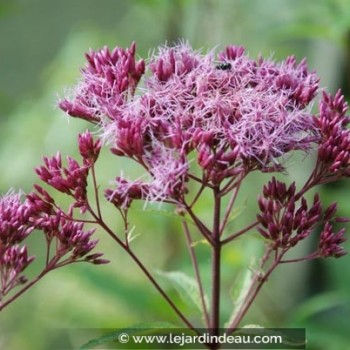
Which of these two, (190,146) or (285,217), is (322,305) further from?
(190,146)

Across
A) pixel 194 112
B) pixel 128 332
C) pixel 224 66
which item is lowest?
pixel 128 332

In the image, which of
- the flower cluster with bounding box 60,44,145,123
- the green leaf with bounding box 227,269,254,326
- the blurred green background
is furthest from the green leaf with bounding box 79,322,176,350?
the blurred green background

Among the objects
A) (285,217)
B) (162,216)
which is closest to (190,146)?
(285,217)

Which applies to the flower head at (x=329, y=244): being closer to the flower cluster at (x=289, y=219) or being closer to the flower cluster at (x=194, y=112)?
the flower cluster at (x=289, y=219)

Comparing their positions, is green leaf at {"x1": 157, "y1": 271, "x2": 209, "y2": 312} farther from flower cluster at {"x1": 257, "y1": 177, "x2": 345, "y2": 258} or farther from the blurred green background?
the blurred green background

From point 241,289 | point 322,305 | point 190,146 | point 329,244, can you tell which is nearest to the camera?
point 190,146

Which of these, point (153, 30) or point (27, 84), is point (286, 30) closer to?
point (153, 30)

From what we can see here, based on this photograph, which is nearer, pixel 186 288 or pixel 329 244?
pixel 329 244
